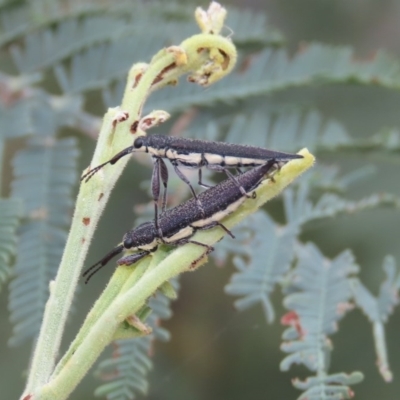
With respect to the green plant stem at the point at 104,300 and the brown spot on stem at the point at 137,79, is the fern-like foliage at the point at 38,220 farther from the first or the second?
the brown spot on stem at the point at 137,79

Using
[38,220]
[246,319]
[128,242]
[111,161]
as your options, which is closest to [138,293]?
[128,242]

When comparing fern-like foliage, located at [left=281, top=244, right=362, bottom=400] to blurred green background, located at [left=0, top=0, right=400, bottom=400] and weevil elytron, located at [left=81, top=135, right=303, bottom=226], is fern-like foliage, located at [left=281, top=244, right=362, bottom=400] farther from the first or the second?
blurred green background, located at [left=0, top=0, right=400, bottom=400]

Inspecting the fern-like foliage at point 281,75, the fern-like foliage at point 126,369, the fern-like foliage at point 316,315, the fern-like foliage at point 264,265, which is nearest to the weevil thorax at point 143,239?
the fern-like foliage at point 126,369

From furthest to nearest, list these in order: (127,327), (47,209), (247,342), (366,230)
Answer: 1. (247,342)
2. (366,230)
3. (47,209)
4. (127,327)

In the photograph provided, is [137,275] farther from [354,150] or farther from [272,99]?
[272,99]

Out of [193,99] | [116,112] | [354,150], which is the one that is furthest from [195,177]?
[116,112]

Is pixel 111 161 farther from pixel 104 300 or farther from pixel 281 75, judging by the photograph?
pixel 281 75
